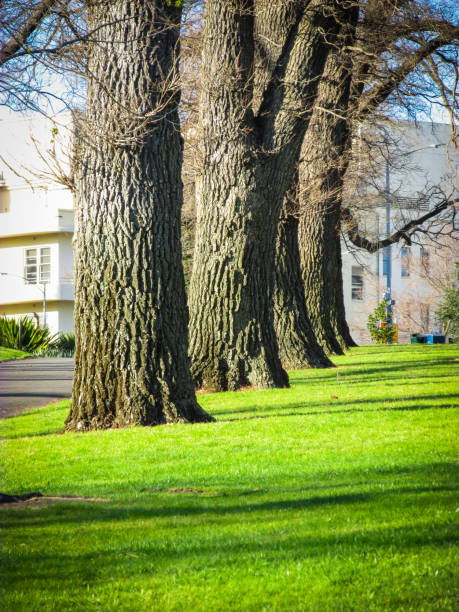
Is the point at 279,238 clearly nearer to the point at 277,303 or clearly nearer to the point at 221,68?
the point at 277,303

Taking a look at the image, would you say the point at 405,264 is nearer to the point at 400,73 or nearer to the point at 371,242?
the point at 371,242

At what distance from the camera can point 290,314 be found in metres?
17.3

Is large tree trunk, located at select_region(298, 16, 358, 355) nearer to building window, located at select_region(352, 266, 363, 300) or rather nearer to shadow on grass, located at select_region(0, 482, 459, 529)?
shadow on grass, located at select_region(0, 482, 459, 529)

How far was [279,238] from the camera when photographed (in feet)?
57.6

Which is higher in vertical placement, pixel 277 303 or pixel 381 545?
pixel 277 303

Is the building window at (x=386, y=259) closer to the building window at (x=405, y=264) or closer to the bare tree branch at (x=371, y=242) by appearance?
the building window at (x=405, y=264)

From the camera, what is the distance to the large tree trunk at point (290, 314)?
56.7 feet

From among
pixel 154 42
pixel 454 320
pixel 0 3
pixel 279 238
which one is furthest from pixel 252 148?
pixel 454 320

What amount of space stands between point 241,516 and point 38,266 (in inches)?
1615

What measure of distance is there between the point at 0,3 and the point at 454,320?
3847cm

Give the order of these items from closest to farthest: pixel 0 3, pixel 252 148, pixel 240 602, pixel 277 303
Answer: pixel 240 602 → pixel 0 3 → pixel 252 148 → pixel 277 303

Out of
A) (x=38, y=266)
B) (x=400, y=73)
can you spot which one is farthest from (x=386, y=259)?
(x=400, y=73)

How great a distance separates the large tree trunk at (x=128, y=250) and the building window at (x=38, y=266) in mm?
34857

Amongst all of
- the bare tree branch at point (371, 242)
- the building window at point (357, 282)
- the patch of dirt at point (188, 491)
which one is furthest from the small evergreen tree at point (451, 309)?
the patch of dirt at point (188, 491)
